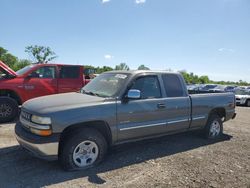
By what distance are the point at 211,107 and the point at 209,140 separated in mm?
905

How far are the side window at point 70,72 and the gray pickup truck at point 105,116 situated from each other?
4.05m

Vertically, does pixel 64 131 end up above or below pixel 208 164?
above

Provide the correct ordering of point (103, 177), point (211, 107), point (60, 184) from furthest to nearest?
point (211, 107), point (103, 177), point (60, 184)

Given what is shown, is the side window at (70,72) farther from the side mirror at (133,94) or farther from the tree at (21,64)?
the tree at (21,64)

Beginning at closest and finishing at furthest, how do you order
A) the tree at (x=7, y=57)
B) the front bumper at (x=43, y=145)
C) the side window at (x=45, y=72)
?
the front bumper at (x=43, y=145) → the side window at (x=45, y=72) → the tree at (x=7, y=57)

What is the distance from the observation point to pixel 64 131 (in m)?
4.16

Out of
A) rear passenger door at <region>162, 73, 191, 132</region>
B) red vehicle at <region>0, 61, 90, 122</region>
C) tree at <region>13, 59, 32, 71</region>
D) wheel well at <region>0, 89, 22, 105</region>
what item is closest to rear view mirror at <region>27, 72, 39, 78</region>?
red vehicle at <region>0, 61, 90, 122</region>

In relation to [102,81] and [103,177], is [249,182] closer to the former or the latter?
[103,177]

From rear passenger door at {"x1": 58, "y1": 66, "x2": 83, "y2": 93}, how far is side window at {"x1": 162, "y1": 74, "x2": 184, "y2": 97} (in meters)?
4.75

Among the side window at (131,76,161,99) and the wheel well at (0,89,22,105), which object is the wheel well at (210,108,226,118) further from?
the wheel well at (0,89,22,105)

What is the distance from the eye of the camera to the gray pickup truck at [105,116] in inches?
158

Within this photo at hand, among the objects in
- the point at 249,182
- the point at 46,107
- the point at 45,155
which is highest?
the point at 46,107

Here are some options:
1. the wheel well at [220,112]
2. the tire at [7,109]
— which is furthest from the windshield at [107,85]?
the tire at [7,109]

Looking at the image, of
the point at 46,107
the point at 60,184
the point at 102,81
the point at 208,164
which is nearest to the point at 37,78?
the point at 102,81
